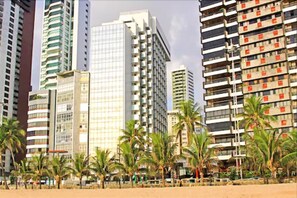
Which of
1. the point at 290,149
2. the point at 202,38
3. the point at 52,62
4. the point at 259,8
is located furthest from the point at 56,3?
the point at 290,149

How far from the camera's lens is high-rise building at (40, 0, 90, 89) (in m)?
148

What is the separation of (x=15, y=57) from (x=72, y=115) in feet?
144

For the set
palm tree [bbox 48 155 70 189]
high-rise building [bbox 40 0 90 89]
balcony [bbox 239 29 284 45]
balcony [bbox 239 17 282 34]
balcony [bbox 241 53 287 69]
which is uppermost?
high-rise building [bbox 40 0 90 89]

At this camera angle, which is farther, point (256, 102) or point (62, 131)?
point (62, 131)

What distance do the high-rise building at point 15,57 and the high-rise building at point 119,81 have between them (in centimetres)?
3956

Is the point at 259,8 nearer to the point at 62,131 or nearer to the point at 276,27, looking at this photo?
the point at 276,27

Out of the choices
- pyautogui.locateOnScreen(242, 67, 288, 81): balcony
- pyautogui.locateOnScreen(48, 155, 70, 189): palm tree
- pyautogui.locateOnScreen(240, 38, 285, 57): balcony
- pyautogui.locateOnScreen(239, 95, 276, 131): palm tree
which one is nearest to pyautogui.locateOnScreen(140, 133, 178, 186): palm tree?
pyautogui.locateOnScreen(239, 95, 276, 131): palm tree

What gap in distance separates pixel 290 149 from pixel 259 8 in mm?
39834

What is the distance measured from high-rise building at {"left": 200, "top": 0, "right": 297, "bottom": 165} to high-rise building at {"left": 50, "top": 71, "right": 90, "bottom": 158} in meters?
40.7

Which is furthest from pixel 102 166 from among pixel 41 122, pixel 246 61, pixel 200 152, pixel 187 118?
pixel 41 122

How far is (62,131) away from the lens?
11400 centimetres

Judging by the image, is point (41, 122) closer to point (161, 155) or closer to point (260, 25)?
point (161, 155)

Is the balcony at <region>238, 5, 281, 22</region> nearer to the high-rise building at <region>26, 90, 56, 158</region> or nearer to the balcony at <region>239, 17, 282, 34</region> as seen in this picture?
the balcony at <region>239, 17, 282, 34</region>

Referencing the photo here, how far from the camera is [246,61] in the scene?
275 ft
